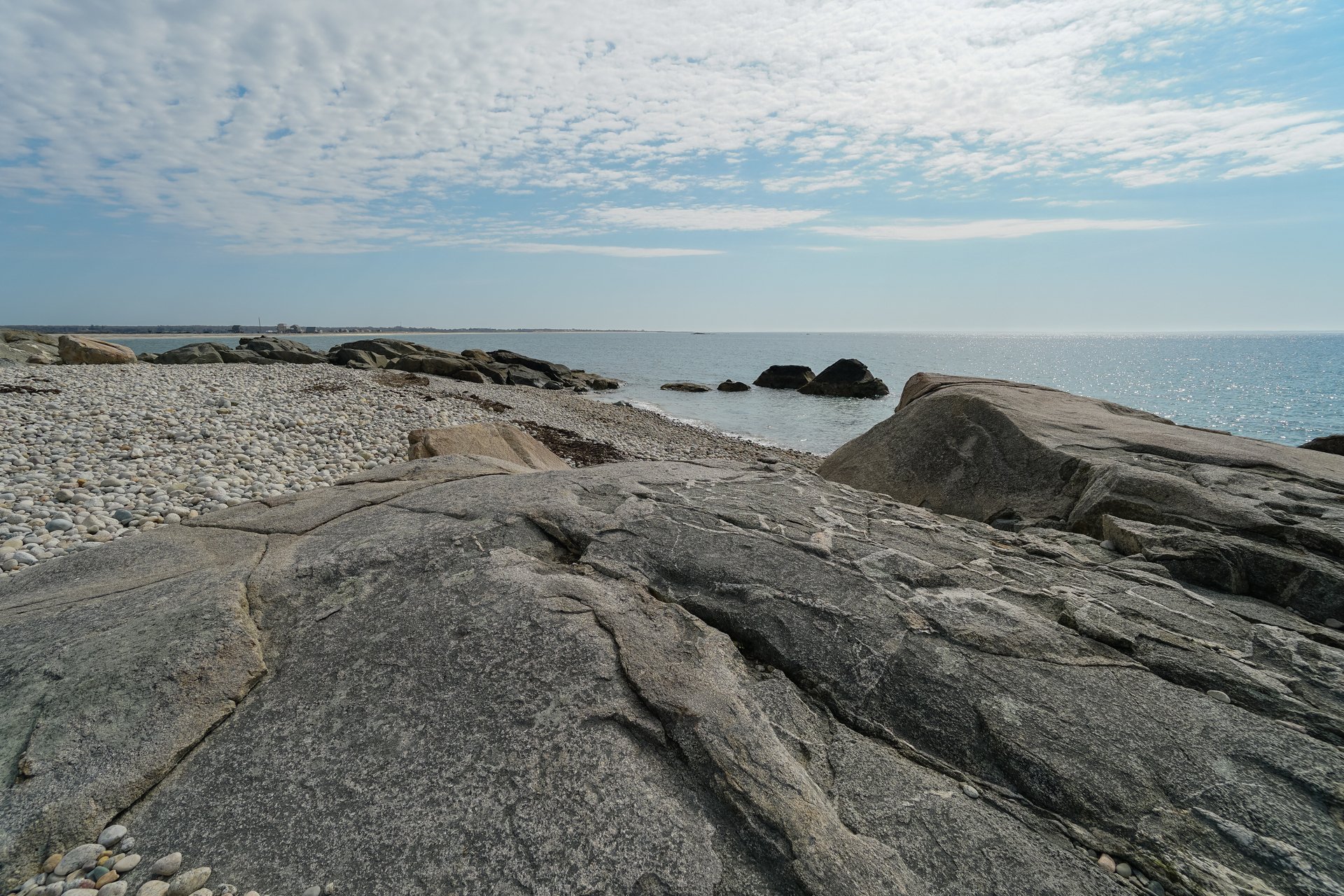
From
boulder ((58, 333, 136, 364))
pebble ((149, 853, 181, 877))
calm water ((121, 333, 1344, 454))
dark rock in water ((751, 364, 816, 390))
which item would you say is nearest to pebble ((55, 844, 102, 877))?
pebble ((149, 853, 181, 877))

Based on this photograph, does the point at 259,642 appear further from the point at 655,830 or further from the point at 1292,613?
the point at 1292,613

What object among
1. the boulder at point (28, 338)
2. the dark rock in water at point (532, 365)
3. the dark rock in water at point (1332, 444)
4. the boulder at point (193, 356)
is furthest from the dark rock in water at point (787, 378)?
the boulder at point (28, 338)

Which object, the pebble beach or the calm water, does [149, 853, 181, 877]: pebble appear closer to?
the pebble beach

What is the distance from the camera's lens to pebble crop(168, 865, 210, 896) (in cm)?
208

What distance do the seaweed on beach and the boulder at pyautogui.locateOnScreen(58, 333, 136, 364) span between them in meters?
18.8

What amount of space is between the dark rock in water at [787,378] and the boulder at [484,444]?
114 ft

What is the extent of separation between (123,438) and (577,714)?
10341mm

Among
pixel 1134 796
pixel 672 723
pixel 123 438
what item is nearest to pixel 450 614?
pixel 672 723

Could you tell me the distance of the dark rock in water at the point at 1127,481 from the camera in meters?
3.89

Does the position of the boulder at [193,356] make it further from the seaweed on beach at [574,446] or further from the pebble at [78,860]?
the pebble at [78,860]

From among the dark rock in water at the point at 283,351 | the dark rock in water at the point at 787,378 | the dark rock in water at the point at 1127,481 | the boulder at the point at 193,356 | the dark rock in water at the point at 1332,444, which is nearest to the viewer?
the dark rock in water at the point at 1127,481

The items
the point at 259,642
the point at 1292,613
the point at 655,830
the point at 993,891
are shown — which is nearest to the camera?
the point at 993,891

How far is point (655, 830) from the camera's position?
2180 millimetres

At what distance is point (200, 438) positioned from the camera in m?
10.1
